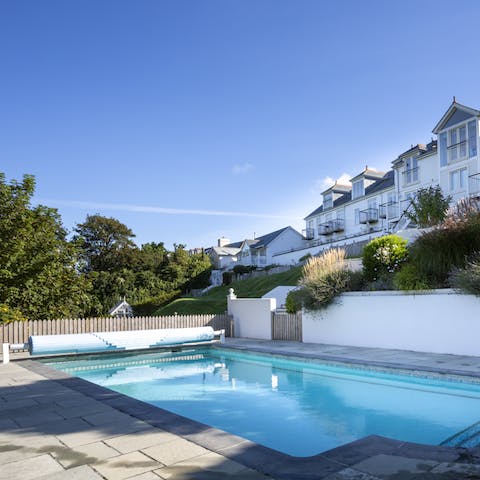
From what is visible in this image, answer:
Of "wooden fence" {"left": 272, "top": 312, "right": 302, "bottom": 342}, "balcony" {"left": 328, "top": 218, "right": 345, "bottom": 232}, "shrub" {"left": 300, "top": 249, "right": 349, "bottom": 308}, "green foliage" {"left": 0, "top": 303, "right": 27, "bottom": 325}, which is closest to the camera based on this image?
"shrub" {"left": 300, "top": 249, "right": 349, "bottom": 308}

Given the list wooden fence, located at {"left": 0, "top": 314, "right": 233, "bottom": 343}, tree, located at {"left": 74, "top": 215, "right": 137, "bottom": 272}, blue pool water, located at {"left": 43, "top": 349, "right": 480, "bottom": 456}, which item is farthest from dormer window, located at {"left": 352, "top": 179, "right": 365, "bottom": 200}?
blue pool water, located at {"left": 43, "top": 349, "right": 480, "bottom": 456}

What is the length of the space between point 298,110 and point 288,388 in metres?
9.52

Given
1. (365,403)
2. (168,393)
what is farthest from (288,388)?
(168,393)

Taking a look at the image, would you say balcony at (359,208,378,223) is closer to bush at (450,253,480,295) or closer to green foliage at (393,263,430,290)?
green foliage at (393,263,430,290)

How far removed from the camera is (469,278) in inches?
344

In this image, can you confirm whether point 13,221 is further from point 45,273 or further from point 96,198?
point 96,198

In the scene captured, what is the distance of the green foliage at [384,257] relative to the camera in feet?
39.6

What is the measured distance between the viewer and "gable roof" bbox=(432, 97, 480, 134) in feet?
83.3

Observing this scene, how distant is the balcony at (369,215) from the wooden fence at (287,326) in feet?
78.8

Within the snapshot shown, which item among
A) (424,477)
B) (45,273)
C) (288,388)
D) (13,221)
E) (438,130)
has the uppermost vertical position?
(438,130)

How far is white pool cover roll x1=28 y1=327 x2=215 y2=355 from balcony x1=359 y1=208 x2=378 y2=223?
84.8 feet

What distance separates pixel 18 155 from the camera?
16016mm

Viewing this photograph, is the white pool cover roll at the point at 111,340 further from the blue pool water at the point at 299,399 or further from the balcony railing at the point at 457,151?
the balcony railing at the point at 457,151

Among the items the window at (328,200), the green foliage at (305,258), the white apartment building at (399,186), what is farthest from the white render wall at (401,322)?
the window at (328,200)
